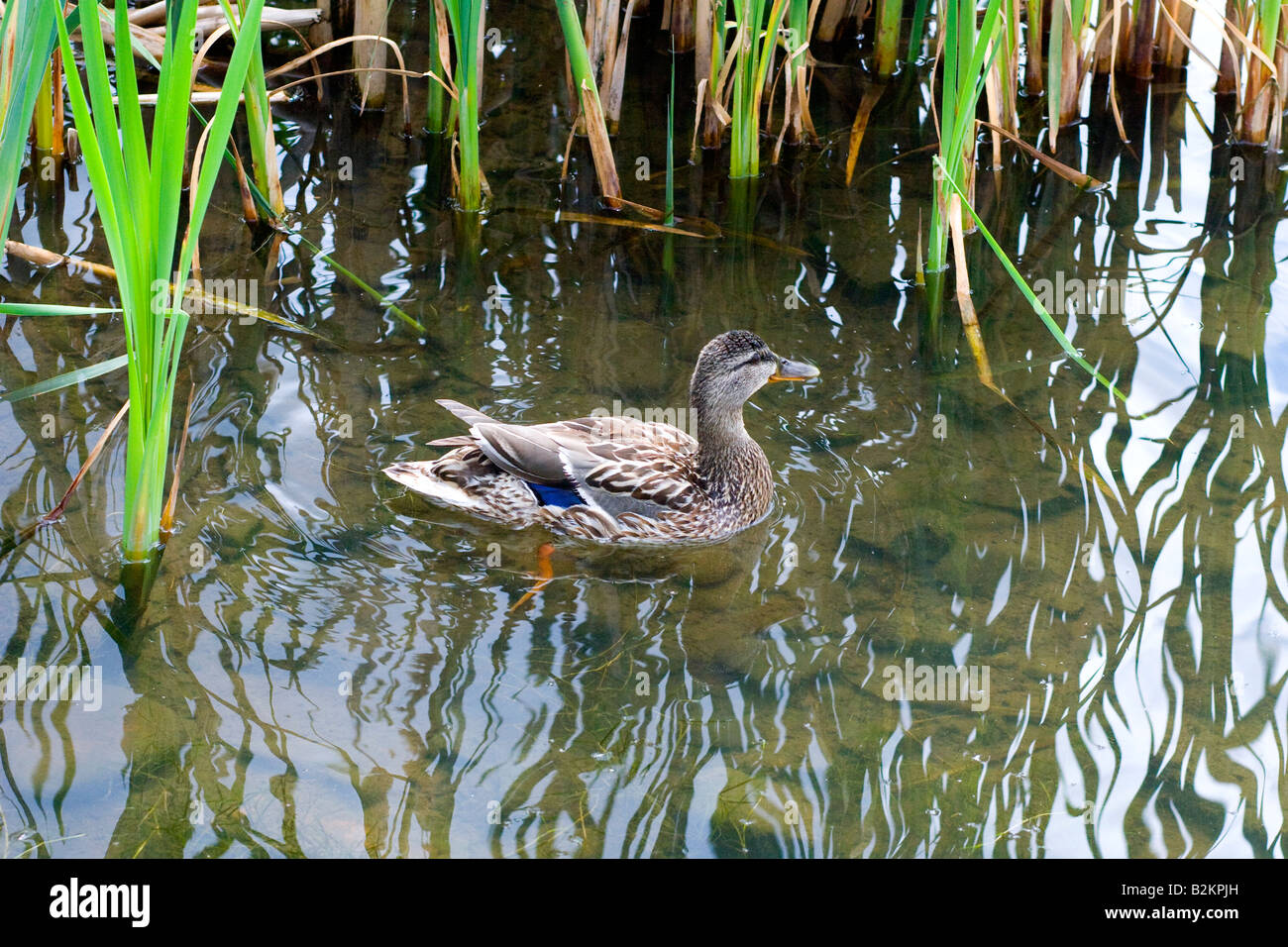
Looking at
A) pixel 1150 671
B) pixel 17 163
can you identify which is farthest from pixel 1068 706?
pixel 17 163

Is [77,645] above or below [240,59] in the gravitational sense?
below

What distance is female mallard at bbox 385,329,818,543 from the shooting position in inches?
224

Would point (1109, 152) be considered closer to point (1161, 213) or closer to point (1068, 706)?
point (1161, 213)

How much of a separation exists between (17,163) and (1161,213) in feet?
21.2

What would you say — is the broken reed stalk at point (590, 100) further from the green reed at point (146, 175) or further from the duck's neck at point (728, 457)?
the green reed at point (146, 175)

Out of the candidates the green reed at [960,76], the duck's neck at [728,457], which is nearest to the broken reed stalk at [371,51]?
the green reed at [960,76]

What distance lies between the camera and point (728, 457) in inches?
232

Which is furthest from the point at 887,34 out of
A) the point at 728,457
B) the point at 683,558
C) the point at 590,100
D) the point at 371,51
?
the point at 683,558

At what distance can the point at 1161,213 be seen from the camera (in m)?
8.12

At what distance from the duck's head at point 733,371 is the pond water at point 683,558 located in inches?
20.2

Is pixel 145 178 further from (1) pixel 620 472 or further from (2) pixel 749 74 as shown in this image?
(2) pixel 749 74

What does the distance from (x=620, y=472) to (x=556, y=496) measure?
305mm

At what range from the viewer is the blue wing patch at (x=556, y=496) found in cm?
574
